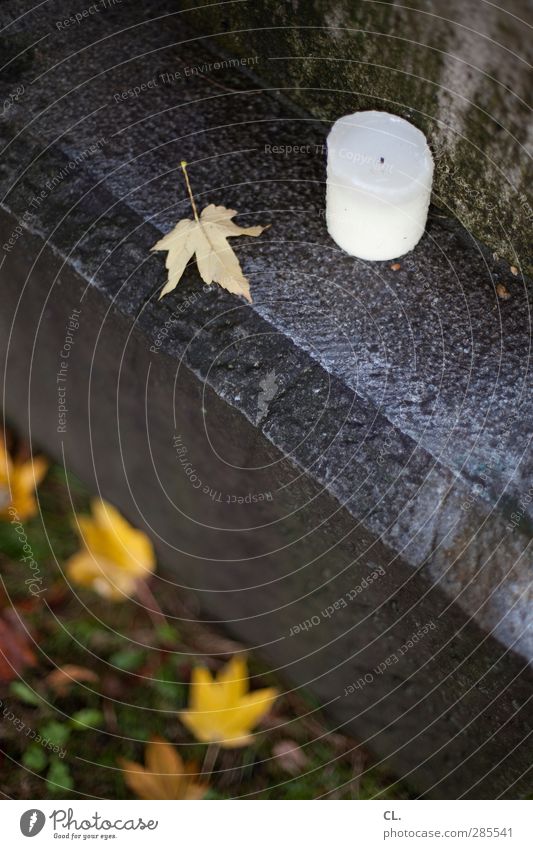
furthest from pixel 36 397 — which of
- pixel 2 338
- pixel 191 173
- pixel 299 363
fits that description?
pixel 299 363

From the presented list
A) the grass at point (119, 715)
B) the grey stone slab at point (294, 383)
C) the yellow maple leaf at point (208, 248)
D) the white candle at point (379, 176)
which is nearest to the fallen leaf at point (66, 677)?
the grass at point (119, 715)

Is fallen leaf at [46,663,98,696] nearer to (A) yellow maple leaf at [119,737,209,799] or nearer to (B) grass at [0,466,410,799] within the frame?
(B) grass at [0,466,410,799]

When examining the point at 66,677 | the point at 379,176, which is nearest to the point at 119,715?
the point at 66,677

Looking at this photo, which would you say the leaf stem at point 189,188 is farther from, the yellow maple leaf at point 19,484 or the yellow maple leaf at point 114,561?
the yellow maple leaf at point 19,484

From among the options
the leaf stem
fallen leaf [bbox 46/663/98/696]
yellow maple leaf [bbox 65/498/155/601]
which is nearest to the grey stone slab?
the leaf stem

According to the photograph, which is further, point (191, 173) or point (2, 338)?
point (2, 338)

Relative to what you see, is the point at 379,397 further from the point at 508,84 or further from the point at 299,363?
the point at 508,84

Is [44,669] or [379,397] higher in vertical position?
[379,397]
